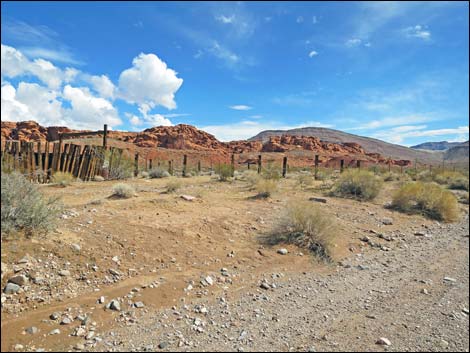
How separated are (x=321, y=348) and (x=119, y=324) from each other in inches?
88.9

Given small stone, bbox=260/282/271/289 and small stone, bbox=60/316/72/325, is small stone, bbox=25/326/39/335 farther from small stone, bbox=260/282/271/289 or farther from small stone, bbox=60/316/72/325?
small stone, bbox=260/282/271/289

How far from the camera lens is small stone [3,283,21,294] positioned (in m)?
3.65

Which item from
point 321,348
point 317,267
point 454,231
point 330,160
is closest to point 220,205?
point 317,267

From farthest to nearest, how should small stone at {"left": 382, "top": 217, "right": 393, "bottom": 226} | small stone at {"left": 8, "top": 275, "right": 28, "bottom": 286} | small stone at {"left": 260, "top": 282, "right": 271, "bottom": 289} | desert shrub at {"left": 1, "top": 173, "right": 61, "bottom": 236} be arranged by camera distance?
1. small stone at {"left": 382, "top": 217, "right": 393, "bottom": 226}
2. small stone at {"left": 260, "top": 282, "right": 271, "bottom": 289}
3. desert shrub at {"left": 1, "top": 173, "right": 61, "bottom": 236}
4. small stone at {"left": 8, "top": 275, "right": 28, "bottom": 286}

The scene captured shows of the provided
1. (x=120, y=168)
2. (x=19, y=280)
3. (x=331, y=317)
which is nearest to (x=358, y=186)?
(x=331, y=317)

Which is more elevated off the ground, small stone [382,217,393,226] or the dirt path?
small stone [382,217,393,226]

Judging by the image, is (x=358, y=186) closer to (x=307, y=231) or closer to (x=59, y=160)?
(x=307, y=231)

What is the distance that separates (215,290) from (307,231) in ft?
9.78

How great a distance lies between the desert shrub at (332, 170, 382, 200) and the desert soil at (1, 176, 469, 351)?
5.11m

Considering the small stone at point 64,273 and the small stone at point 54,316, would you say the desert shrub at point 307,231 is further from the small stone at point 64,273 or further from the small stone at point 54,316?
the small stone at point 54,316

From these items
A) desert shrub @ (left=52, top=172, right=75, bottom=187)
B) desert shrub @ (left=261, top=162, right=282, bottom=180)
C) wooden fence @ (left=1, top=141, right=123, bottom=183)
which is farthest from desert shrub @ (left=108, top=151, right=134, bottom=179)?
desert shrub @ (left=261, top=162, right=282, bottom=180)

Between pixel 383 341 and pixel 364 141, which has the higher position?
pixel 364 141

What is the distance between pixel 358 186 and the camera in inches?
507

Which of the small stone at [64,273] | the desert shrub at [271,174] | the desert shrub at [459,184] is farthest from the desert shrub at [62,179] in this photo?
the desert shrub at [459,184]
